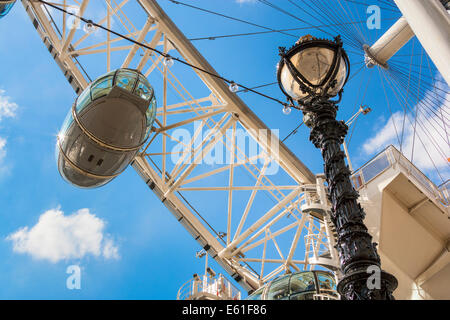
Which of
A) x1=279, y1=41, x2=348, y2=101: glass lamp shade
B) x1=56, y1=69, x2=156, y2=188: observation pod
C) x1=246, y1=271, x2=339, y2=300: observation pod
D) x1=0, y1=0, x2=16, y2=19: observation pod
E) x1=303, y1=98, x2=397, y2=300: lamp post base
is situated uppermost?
x1=0, y1=0, x2=16, y2=19: observation pod

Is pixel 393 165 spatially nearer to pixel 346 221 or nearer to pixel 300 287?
pixel 300 287

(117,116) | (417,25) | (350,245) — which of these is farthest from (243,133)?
(350,245)

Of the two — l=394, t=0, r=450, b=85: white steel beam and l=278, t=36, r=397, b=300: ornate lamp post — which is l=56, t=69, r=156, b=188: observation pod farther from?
l=394, t=0, r=450, b=85: white steel beam

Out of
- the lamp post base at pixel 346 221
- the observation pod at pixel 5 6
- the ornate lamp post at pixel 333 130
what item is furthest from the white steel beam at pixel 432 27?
the observation pod at pixel 5 6

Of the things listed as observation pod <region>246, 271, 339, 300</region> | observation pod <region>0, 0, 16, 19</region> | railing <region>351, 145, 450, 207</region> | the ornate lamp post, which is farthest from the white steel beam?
observation pod <region>0, 0, 16, 19</region>

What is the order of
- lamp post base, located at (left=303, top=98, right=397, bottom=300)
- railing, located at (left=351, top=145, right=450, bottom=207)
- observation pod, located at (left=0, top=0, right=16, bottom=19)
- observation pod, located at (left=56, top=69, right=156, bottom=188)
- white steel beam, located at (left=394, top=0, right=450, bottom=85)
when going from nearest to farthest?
lamp post base, located at (left=303, top=98, right=397, bottom=300), white steel beam, located at (left=394, top=0, right=450, bottom=85), observation pod, located at (left=56, top=69, right=156, bottom=188), observation pod, located at (left=0, top=0, right=16, bottom=19), railing, located at (left=351, top=145, right=450, bottom=207)

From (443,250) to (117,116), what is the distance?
488 inches

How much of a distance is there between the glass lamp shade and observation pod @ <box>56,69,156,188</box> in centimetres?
632

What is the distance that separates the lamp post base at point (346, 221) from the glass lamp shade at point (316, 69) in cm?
19

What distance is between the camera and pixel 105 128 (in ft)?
36.2

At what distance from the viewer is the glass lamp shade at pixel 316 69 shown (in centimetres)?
549

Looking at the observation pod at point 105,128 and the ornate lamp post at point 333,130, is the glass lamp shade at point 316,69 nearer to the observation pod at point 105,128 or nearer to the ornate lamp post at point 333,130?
the ornate lamp post at point 333,130

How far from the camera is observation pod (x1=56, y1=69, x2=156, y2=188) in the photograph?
11086mm
